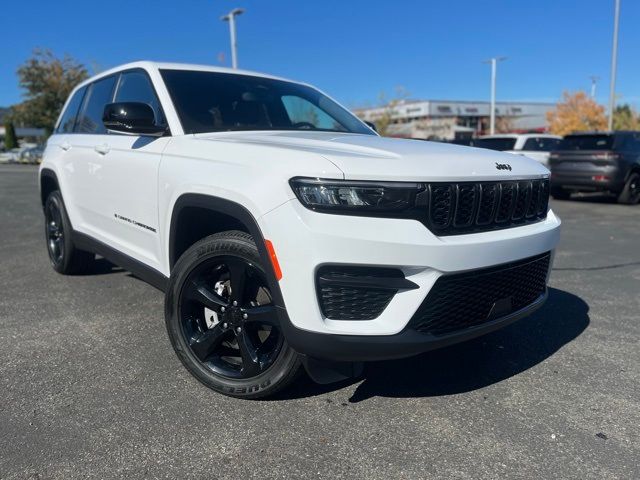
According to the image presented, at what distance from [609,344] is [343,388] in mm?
1858

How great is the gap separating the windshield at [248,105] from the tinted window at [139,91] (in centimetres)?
13

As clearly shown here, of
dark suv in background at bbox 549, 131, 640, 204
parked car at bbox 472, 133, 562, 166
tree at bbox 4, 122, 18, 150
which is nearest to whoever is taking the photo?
dark suv in background at bbox 549, 131, 640, 204

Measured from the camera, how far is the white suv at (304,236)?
2242 millimetres

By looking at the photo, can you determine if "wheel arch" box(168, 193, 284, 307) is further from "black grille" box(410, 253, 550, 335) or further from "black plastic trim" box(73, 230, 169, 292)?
"black grille" box(410, 253, 550, 335)

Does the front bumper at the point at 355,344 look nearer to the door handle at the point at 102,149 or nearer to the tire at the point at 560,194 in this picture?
the door handle at the point at 102,149

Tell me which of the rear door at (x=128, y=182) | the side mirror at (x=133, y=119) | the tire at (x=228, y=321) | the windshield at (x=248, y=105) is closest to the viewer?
the tire at (x=228, y=321)

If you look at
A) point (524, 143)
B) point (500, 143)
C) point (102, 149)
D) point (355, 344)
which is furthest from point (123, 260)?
point (524, 143)

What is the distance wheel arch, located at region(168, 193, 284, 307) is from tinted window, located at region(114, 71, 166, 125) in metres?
0.72

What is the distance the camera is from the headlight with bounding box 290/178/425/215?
222cm

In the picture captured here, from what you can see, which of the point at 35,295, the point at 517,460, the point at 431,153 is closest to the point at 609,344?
the point at 517,460

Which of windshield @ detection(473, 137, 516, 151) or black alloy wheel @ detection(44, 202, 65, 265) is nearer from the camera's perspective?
black alloy wheel @ detection(44, 202, 65, 265)

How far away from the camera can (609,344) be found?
3.52 m

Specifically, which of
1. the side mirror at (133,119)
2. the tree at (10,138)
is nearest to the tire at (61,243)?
the side mirror at (133,119)

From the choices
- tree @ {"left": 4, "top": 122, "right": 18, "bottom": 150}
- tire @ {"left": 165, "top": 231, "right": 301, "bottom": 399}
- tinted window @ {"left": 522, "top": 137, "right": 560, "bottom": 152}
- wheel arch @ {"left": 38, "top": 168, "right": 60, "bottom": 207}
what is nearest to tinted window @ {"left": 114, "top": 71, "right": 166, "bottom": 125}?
tire @ {"left": 165, "top": 231, "right": 301, "bottom": 399}
